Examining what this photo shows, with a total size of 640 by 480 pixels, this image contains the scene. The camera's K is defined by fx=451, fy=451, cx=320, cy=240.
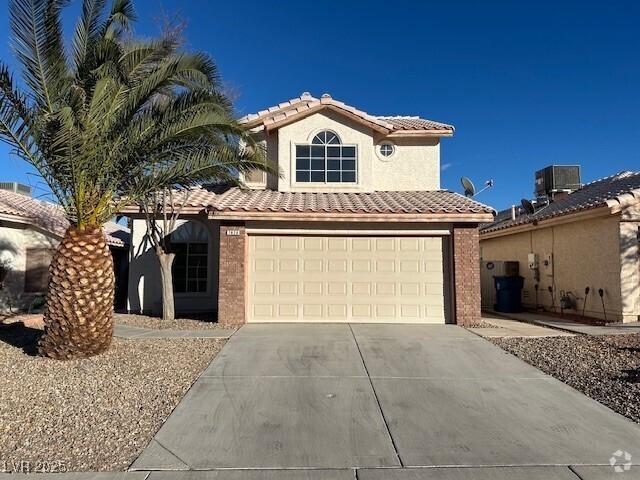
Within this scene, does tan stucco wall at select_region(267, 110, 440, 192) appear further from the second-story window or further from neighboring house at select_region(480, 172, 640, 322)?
neighboring house at select_region(480, 172, 640, 322)

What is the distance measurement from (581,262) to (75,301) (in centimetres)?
1236

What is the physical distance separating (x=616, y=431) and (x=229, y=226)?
28.1 ft

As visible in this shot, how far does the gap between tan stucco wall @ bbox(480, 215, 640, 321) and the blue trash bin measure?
2.38ft

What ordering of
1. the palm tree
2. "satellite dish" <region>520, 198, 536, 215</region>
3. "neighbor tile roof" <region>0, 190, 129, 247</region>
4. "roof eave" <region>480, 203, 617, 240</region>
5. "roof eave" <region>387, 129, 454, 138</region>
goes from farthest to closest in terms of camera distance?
1. "satellite dish" <region>520, 198, 536, 215</region>
2. "roof eave" <region>387, 129, 454, 138</region>
3. "neighbor tile roof" <region>0, 190, 129, 247</region>
4. "roof eave" <region>480, 203, 617, 240</region>
5. the palm tree

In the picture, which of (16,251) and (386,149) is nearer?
(16,251)

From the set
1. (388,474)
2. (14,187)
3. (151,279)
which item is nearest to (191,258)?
(151,279)

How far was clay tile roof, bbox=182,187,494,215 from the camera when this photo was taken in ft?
35.9

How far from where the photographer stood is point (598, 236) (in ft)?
38.9

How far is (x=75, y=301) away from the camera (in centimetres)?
724

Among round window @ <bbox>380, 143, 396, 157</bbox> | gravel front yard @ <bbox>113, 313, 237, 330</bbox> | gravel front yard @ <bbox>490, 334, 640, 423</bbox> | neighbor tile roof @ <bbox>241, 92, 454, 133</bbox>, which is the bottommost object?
gravel front yard @ <bbox>490, 334, 640, 423</bbox>

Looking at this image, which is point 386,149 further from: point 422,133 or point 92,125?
point 92,125

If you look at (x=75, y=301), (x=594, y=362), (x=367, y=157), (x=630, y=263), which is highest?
(x=367, y=157)

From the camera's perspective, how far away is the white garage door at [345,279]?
11172 mm

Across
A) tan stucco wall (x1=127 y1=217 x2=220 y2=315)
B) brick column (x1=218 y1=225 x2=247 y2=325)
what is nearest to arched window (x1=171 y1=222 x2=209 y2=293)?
tan stucco wall (x1=127 y1=217 x2=220 y2=315)
